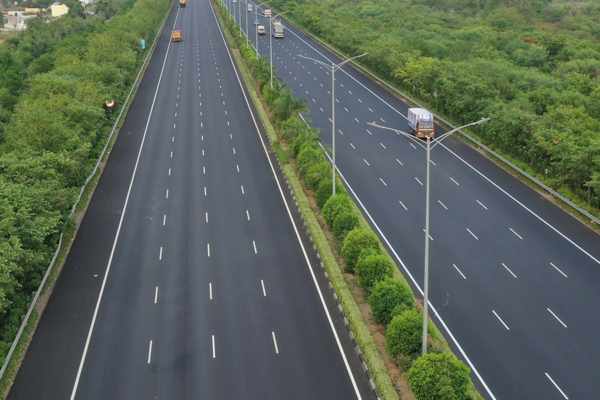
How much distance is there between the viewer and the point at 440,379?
20906mm

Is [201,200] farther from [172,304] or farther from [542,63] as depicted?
[542,63]

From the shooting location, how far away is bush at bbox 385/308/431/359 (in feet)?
77.7

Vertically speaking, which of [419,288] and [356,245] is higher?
[356,245]

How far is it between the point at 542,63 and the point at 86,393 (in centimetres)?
9170

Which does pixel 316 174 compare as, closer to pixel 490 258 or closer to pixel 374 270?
pixel 490 258

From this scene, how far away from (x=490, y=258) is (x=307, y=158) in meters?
16.0

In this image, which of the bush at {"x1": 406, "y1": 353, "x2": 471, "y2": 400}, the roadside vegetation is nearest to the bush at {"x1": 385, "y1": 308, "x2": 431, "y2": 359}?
the roadside vegetation

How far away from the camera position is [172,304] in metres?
29.1

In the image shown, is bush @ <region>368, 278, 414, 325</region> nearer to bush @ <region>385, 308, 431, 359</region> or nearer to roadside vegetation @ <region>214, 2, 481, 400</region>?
roadside vegetation @ <region>214, 2, 481, 400</region>

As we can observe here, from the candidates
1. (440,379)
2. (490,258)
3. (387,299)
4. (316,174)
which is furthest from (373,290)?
(316,174)

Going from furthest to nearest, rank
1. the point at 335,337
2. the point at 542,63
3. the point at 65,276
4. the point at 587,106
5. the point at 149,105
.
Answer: the point at 542,63 → the point at 149,105 → the point at 587,106 → the point at 65,276 → the point at 335,337

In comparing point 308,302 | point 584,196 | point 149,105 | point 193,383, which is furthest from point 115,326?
point 149,105

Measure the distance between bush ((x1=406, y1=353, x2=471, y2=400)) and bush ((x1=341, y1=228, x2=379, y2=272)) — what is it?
9790mm

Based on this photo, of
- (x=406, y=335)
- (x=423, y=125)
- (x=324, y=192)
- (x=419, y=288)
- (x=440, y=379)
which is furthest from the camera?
(x=423, y=125)
